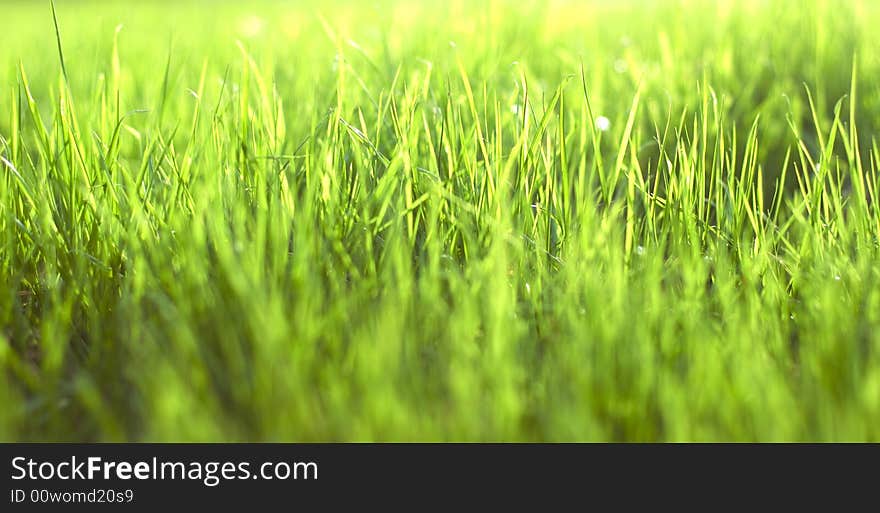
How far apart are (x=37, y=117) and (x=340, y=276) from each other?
0.61m

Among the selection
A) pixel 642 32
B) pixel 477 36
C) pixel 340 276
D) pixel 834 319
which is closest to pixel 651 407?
pixel 834 319

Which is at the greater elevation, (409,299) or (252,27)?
(252,27)

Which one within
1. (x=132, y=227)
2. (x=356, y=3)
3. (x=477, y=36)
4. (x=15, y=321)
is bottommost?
(x=15, y=321)

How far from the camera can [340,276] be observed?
1.19 meters
